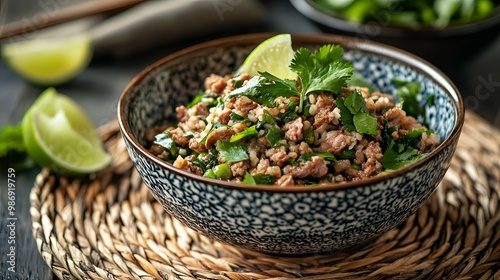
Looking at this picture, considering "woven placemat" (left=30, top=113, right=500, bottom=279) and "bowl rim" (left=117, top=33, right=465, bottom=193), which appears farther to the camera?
"woven placemat" (left=30, top=113, right=500, bottom=279)

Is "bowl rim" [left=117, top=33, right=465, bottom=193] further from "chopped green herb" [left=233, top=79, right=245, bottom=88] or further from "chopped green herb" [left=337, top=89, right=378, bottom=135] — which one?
"chopped green herb" [left=233, top=79, right=245, bottom=88]

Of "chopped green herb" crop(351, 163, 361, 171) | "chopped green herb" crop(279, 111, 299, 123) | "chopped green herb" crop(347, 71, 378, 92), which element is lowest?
"chopped green herb" crop(347, 71, 378, 92)

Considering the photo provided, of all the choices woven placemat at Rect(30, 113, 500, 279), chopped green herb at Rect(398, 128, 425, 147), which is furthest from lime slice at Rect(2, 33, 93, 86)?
chopped green herb at Rect(398, 128, 425, 147)

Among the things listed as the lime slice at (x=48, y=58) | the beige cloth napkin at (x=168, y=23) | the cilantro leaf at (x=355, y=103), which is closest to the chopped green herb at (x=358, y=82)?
the cilantro leaf at (x=355, y=103)

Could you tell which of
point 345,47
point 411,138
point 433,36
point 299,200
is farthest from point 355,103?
point 433,36

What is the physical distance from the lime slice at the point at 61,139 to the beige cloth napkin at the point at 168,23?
1.44m

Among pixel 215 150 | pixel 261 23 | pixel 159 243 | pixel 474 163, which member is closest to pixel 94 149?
pixel 159 243

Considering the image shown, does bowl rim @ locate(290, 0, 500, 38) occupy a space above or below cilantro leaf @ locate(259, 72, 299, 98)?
below

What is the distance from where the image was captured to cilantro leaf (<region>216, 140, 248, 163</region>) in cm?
241

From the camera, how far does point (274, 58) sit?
2.87 m

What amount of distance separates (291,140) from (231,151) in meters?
0.24

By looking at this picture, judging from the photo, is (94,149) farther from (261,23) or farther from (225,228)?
(261,23)

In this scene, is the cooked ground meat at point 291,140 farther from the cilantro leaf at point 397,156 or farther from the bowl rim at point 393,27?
the bowl rim at point 393,27

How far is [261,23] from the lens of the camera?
17.4 ft
